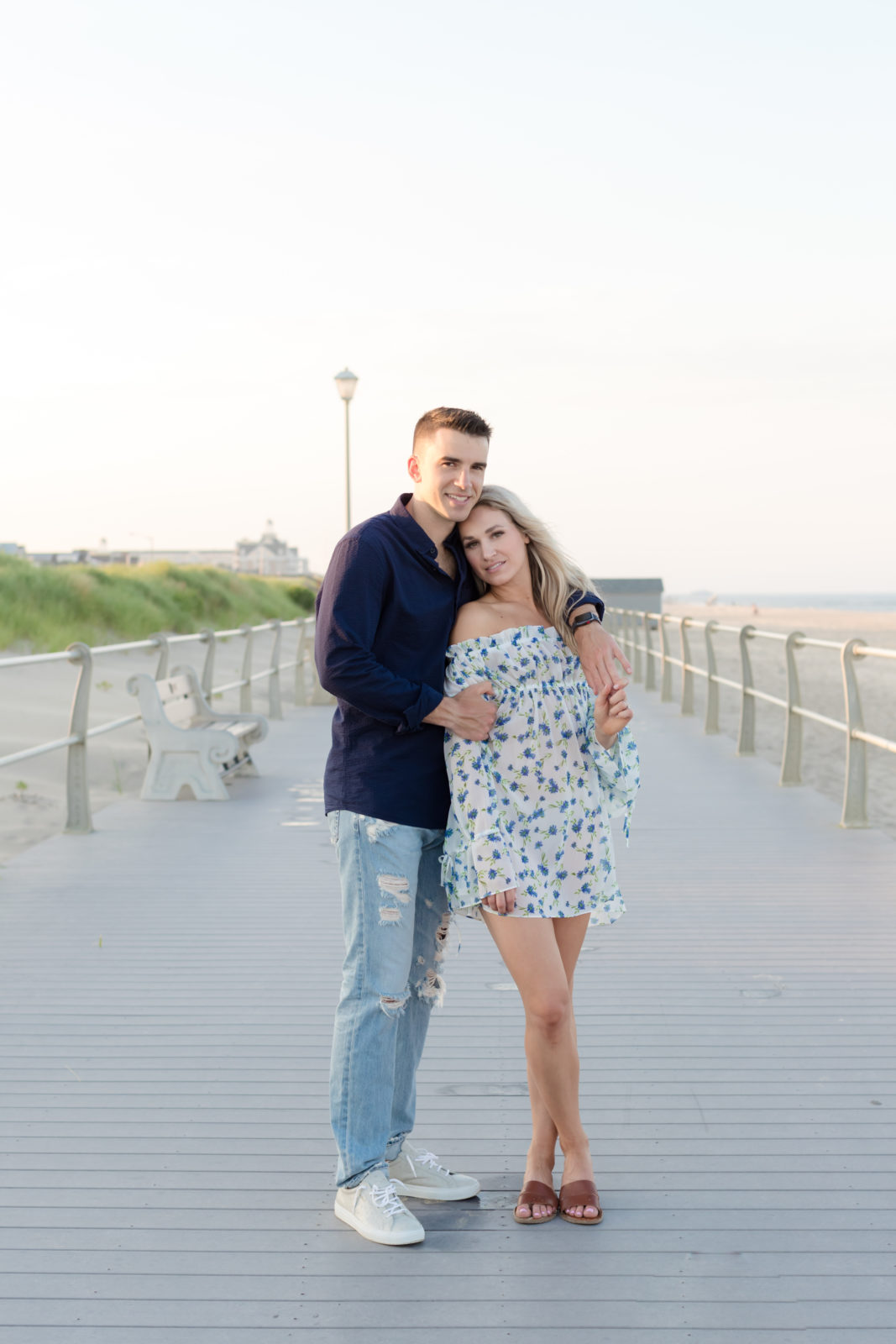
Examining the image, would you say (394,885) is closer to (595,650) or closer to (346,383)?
(595,650)

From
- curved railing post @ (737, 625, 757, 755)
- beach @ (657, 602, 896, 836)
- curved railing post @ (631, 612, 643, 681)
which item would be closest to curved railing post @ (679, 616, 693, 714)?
beach @ (657, 602, 896, 836)

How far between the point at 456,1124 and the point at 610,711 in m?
1.14

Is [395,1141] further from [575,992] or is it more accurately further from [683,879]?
[683,879]

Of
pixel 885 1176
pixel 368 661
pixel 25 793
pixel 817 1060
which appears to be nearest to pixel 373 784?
pixel 368 661

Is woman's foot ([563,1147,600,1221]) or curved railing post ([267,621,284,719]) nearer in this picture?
woman's foot ([563,1147,600,1221])

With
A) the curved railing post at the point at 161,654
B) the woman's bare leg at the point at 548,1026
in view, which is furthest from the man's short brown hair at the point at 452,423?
the curved railing post at the point at 161,654

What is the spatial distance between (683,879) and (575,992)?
1.85 meters

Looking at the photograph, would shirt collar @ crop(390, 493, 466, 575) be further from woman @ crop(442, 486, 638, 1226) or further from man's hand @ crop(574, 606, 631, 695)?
man's hand @ crop(574, 606, 631, 695)

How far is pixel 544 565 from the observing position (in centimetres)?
279

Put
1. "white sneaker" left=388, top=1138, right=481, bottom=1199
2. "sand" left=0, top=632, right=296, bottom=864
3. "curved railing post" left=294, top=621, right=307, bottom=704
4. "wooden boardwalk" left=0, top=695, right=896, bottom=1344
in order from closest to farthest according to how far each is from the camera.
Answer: "wooden boardwalk" left=0, top=695, right=896, bottom=1344
"white sneaker" left=388, top=1138, right=481, bottom=1199
"sand" left=0, top=632, right=296, bottom=864
"curved railing post" left=294, top=621, right=307, bottom=704

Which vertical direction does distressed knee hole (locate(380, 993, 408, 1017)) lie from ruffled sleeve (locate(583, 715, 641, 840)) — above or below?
below

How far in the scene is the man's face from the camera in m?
2.64

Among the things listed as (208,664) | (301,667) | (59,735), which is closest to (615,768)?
(208,664)

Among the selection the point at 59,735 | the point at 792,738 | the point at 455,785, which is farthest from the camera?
the point at 59,735
